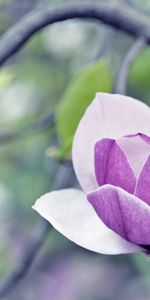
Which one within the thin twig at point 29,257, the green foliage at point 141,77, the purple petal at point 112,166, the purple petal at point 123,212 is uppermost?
the green foliage at point 141,77

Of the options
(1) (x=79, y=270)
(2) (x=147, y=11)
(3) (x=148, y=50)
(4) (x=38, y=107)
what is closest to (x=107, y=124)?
(2) (x=147, y=11)

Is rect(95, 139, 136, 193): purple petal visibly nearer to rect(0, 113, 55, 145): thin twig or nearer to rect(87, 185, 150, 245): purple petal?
rect(87, 185, 150, 245): purple petal

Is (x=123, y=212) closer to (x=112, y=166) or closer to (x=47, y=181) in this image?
(x=112, y=166)

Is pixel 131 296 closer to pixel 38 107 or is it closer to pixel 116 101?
pixel 38 107

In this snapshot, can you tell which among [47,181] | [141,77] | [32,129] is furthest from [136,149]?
[47,181]

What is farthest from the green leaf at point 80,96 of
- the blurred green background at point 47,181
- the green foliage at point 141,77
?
the blurred green background at point 47,181

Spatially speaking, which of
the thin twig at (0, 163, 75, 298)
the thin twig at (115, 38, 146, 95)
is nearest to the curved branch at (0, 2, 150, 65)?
the thin twig at (115, 38, 146, 95)

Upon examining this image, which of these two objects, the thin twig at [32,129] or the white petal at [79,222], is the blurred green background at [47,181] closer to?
the thin twig at [32,129]

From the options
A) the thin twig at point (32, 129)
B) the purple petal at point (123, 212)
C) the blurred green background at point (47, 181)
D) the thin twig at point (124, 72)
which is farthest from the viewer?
the blurred green background at point (47, 181)
